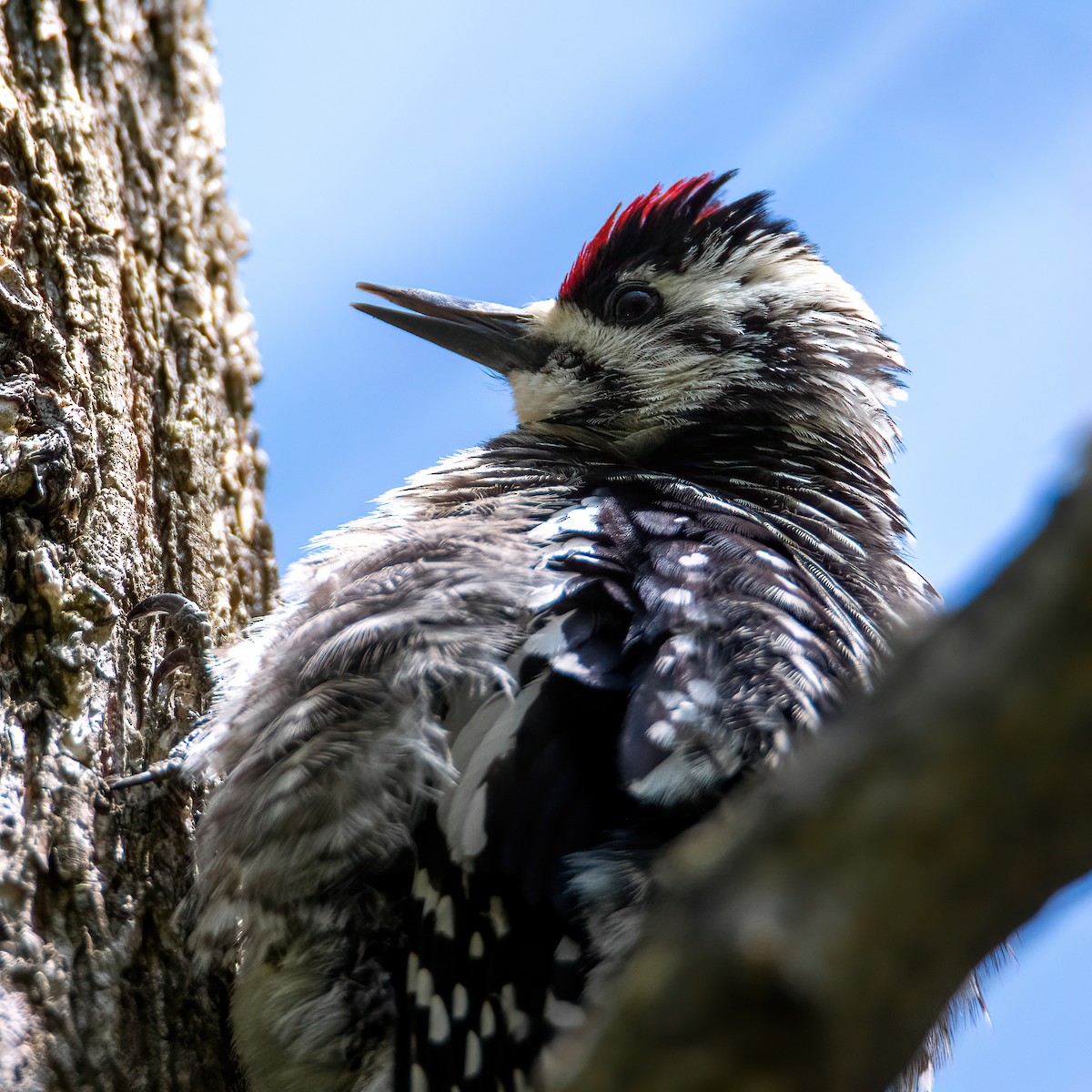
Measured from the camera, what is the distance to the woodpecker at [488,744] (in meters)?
1.51

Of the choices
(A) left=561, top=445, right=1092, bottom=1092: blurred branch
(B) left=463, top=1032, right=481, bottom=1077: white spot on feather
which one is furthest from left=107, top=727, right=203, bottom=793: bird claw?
(A) left=561, top=445, right=1092, bottom=1092: blurred branch

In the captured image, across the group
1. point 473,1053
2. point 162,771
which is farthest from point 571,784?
point 162,771

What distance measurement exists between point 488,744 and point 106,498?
84 cm

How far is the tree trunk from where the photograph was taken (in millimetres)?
1644

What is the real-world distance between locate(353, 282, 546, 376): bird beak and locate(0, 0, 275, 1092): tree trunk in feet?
1.30

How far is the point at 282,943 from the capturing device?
1.66 meters

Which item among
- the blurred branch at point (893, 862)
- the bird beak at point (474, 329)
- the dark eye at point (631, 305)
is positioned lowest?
the blurred branch at point (893, 862)

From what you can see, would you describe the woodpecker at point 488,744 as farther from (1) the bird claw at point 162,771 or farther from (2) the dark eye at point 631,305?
(2) the dark eye at point 631,305

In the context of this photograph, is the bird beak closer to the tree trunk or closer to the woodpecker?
the tree trunk

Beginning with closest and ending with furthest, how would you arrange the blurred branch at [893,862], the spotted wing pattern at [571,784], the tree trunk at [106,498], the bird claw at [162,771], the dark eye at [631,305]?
the blurred branch at [893,862] → the spotted wing pattern at [571,784] → the tree trunk at [106,498] → the bird claw at [162,771] → the dark eye at [631,305]

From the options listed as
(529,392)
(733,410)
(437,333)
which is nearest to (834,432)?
(733,410)

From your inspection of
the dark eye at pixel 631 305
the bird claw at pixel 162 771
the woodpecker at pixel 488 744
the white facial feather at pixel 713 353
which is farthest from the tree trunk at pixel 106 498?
the dark eye at pixel 631 305

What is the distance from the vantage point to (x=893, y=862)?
60cm

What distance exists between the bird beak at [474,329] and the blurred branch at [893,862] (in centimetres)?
225
